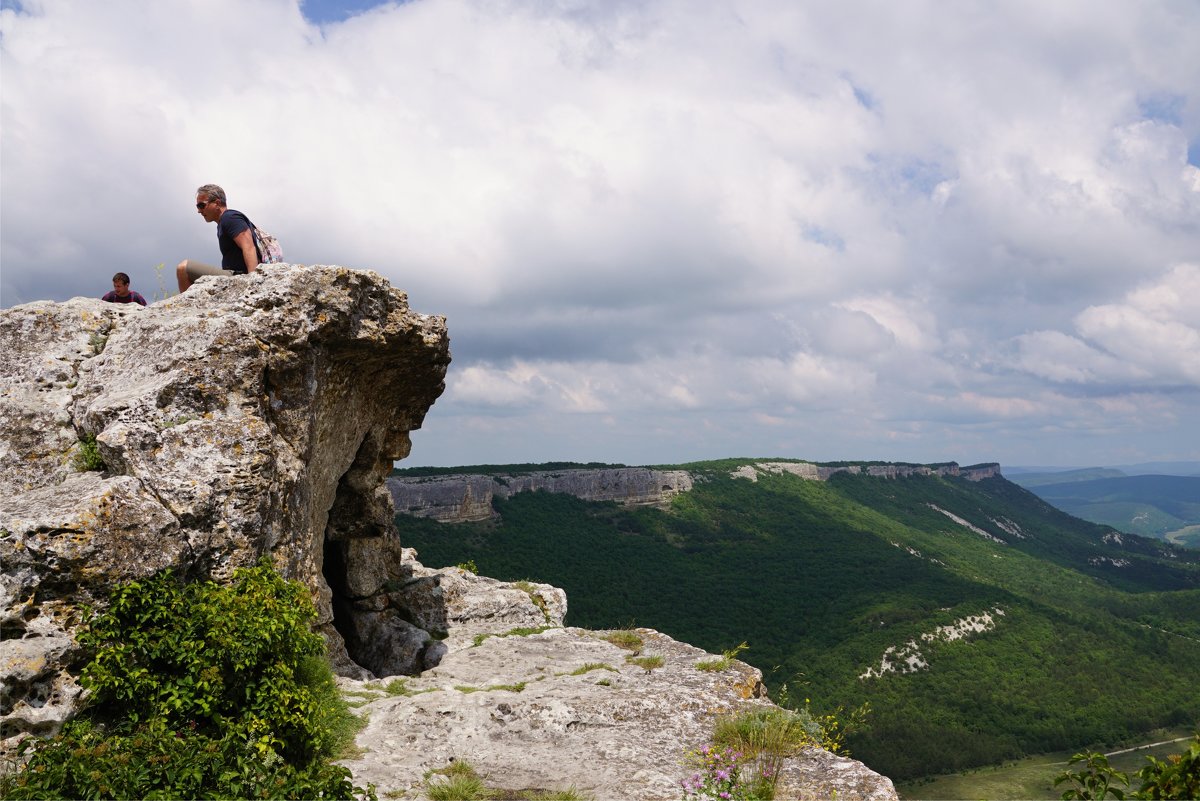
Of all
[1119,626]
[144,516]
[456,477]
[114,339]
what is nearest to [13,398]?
[114,339]

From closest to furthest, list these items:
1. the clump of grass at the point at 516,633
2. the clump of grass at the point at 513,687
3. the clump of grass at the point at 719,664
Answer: the clump of grass at the point at 513,687 < the clump of grass at the point at 719,664 < the clump of grass at the point at 516,633

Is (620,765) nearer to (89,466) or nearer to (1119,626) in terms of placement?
(89,466)

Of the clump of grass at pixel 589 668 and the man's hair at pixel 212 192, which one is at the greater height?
the man's hair at pixel 212 192

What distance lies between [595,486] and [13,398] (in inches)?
3318

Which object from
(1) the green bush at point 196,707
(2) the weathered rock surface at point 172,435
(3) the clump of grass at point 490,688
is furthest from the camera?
(3) the clump of grass at point 490,688

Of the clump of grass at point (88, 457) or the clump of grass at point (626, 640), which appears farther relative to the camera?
the clump of grass at point (626, 640)

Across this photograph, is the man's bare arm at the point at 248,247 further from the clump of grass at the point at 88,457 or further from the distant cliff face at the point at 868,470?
the distant cliff face at the point at 868,470

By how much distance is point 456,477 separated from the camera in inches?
2805

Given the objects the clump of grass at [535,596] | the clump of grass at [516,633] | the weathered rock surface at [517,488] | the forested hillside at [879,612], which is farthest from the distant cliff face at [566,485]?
the clump of grass at [516,633]

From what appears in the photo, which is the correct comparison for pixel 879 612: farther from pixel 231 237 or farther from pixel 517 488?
pixel 231 237

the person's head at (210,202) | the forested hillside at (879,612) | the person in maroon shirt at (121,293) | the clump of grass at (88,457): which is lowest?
the forested hillside at (879,612)

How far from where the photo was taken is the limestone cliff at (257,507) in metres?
6.93

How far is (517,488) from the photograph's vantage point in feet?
267

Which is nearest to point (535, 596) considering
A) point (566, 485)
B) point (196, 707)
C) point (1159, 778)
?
point (196, 707)
